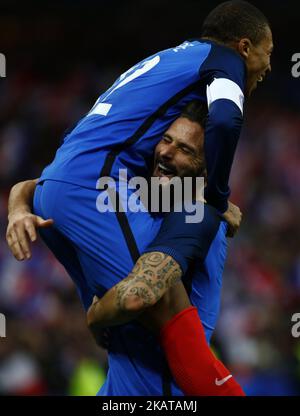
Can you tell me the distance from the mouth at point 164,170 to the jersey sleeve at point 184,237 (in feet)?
0.79

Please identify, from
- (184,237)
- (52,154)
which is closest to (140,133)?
(184,237)

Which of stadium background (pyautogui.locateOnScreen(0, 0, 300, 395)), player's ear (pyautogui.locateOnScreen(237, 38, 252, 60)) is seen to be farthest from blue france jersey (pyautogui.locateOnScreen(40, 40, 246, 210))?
stadium background (pyautogui.locateOnScreen(0, 0, 300, 395))

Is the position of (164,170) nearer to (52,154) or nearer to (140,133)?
(140,133)

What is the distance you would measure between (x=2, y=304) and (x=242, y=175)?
2.96 metres

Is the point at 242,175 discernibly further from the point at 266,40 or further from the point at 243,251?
the point at 266,40

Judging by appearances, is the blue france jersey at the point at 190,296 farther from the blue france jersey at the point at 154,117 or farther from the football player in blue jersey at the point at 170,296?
the blue france jersey at the point at 154,117

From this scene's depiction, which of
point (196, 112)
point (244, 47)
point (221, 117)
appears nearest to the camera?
point (221, 117)

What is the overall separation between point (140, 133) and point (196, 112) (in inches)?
10.1

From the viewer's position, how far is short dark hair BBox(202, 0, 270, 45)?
3.76 meters

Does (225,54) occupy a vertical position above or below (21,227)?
above

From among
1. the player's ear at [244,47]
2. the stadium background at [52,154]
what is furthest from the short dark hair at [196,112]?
the stadium background at [52,154]

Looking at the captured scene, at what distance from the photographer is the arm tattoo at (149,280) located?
10.6 feet

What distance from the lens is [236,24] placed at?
3764 mm
